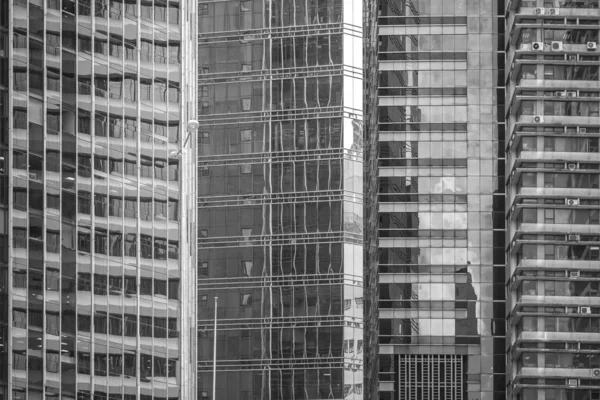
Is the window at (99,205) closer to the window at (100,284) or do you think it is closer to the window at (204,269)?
the window at (100,284)

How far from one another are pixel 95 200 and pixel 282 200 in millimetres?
33849

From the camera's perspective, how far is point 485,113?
573ft

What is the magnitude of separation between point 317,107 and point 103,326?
39.5 m

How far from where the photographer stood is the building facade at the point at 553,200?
545 ft

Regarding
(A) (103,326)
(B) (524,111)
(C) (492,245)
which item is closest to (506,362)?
(C) (492,245)

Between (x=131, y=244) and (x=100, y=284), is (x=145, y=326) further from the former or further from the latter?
(x=131, y=244)

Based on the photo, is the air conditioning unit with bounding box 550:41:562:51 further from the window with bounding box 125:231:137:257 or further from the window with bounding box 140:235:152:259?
the window with bounding box 125:231:137:257

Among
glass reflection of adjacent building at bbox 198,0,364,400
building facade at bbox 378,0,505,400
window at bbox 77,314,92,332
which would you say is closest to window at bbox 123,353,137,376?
window at bbox 77,314,92,332

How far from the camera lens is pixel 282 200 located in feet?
524

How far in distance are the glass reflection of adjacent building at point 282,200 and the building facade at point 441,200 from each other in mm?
13771

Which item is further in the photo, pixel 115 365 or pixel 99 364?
pixel 115 365

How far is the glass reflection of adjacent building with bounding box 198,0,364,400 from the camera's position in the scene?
513 feet

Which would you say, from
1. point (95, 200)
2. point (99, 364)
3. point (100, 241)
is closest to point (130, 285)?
point (100, 241)

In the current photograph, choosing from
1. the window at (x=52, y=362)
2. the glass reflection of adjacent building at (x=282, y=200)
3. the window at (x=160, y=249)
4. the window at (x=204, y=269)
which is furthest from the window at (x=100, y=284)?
the window at (x=204, y=269)
